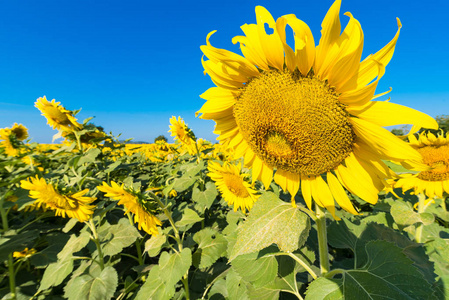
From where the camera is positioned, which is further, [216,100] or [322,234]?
[216,100]

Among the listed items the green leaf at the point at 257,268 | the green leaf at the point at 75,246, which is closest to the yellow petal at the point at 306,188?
the green leaf at the point at 257,268

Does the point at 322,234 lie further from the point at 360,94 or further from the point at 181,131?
the point at 181,131

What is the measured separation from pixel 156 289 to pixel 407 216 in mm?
2062

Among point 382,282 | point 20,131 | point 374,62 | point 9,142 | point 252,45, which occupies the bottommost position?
point 382,282

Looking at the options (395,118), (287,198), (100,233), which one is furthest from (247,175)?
(100,233)

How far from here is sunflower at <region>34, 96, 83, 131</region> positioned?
3.30m

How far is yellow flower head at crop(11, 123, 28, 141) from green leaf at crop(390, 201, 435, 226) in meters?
6.92

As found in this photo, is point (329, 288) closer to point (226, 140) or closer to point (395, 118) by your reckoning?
point (395, 118)

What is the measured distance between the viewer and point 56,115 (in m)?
3.35

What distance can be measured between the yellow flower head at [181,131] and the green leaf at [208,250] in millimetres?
1976

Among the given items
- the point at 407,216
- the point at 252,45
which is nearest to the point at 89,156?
the point at 252,45

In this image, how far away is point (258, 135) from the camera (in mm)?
962

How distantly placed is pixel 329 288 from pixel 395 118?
0.65 meters

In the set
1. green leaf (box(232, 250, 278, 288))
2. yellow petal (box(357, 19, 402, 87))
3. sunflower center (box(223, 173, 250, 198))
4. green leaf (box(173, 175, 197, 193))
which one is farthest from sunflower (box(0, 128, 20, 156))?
yellow petal (box(357, 19, 402, 87))
